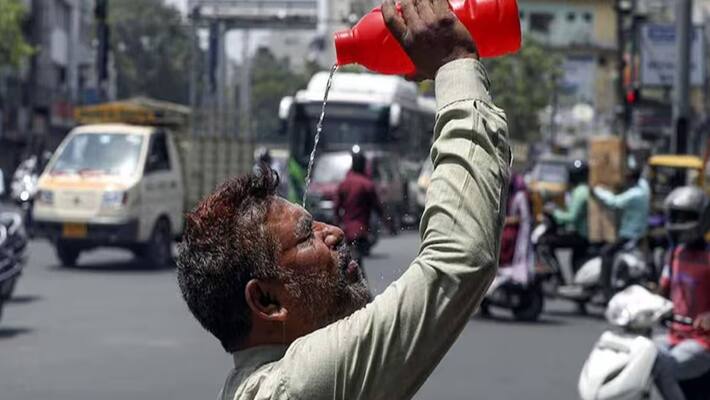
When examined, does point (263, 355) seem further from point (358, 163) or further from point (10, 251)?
point (358, 163)

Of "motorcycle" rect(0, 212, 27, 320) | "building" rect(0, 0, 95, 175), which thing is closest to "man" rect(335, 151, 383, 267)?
"motorcycle" rect(0, 212, 27, 320)

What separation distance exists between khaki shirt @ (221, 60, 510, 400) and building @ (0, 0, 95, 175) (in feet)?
199

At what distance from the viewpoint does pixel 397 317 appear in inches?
93.0

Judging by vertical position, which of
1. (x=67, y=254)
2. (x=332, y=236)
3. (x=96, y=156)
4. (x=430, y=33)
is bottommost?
(x=67, y=254)

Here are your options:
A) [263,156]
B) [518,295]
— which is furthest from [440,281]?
[518,295]

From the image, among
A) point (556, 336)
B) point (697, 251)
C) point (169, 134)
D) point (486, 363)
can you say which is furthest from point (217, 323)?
point (169, 134)

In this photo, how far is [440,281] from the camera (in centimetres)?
235

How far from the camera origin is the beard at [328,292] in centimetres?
251

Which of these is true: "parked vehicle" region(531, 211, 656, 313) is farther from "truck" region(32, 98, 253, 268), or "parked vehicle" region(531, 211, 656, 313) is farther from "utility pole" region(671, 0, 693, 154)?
"utility pole" region(671, 0, 693, 154)

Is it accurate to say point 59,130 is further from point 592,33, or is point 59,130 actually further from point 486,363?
point 486,363

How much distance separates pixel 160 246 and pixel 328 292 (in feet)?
67.5

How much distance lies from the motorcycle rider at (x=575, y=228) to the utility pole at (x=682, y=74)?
5336 millimetres

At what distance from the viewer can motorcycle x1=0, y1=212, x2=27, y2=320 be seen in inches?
582

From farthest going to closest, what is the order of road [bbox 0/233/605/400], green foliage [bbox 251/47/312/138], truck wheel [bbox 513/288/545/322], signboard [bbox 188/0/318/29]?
green foliage [bbox 251/47/312/138], signboard [bbox 188/0/318/29], truck wheel [bbox 513/288/545/322], road [bbox 0/233/605/400]
